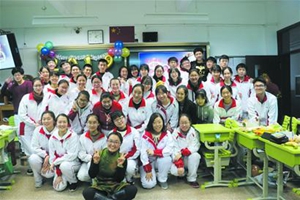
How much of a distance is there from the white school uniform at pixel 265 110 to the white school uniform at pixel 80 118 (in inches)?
86.8

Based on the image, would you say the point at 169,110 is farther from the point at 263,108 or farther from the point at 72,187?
the point at 72,187

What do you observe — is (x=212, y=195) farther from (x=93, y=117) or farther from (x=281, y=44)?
(x=281, y=44)

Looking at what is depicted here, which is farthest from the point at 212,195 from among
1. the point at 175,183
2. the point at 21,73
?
the point at 21,73

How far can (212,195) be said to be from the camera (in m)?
3.25

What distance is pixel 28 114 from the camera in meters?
4.11

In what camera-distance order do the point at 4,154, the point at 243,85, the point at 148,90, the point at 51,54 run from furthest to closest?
1. the point at 51,54
2. the point at 243,85
3. the point at 148,90
4. the point at 4,154

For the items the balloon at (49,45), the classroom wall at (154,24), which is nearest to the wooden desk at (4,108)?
the classroom wall at (154,24)

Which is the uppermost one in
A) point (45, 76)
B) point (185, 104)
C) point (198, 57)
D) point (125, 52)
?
point (125, 52)

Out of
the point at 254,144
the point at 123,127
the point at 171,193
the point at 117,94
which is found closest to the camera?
the point at 254,144

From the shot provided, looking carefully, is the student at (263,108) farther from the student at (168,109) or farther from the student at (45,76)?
the student at (45,76)

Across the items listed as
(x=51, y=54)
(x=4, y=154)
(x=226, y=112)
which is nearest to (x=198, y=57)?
(x=226, y=112)

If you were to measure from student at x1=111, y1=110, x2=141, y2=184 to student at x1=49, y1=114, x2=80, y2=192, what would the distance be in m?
0.56

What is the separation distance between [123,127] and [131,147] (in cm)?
27

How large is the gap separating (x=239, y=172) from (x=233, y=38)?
14.5ft
